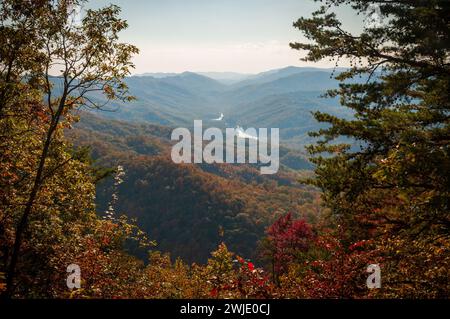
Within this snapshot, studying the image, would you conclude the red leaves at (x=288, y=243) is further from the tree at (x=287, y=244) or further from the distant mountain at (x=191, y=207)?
the distant mountain at (x=191, y=207)

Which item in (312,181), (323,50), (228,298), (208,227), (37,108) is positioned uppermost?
(323,50)

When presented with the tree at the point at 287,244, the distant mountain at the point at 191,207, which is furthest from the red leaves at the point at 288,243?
the distant mountain at the point at 191,207

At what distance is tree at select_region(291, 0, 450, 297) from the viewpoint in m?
8.53

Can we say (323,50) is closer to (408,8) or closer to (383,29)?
(383,29)

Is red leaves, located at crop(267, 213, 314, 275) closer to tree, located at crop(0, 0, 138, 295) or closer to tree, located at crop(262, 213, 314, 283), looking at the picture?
tree, located at crop(262, 213, 314, 283)

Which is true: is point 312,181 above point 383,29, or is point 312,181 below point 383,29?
below

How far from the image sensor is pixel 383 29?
430 inches

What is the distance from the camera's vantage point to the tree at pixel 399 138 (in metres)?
8.53

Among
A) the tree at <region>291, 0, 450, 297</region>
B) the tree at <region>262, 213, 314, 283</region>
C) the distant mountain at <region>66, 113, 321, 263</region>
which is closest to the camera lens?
the tree at <region>291, 0, 450, 297</region>

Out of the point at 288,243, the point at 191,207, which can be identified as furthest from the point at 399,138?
the point at 191,207

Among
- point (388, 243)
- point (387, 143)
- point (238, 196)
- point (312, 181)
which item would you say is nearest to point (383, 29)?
point (387, 143)

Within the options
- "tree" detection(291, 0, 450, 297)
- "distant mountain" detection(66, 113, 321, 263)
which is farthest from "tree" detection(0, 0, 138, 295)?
"distant mountain" detection(66, 113, 321, 263)

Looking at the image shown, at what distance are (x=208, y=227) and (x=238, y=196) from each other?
73.7ft

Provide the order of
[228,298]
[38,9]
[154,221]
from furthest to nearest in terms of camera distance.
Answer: [154,221] < [38,9] < [228,298]
